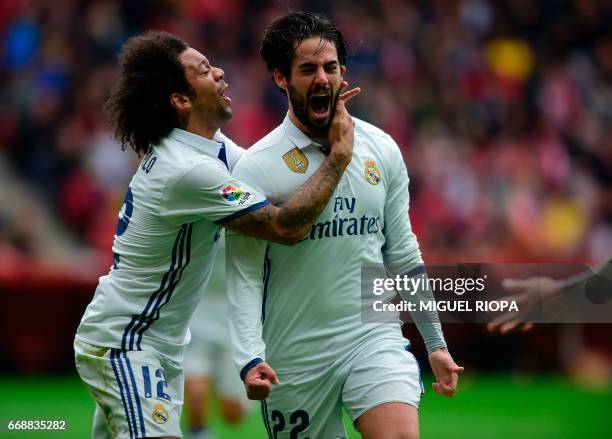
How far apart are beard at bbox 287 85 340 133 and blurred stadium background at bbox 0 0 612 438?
5722 millimetres

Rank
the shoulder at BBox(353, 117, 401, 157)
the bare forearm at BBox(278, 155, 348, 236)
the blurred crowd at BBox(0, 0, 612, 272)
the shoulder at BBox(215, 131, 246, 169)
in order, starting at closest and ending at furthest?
the bare forearm at BBox(278, 155, 348, 236) → the shoulder at BBox(353, 117, 401, 157) → the shoulder at BBox(215, 131, 246, 169) → the blurred crowd at BBox(0, 0, 612, 272)

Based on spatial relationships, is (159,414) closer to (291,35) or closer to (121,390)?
(121,390)

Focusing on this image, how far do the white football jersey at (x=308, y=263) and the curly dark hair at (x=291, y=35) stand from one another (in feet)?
1.15

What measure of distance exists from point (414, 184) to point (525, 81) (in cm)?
320

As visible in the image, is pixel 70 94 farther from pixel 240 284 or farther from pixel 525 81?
pixel 240 284

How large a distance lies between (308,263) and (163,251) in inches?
27.9

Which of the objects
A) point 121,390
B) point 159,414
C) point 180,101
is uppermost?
point 180,101

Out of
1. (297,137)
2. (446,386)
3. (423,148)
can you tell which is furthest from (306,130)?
(423,148)

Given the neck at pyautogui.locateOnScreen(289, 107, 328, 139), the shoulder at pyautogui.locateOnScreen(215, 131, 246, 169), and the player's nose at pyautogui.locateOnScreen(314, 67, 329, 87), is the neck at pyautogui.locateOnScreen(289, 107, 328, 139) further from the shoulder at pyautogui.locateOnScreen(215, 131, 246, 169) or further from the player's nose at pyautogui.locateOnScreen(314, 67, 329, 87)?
the shoulder at pyautogui.locateOnScreen(215, 131, 246, 169)

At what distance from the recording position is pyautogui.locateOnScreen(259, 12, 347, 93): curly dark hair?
5.95m

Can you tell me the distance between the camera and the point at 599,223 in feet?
50.6

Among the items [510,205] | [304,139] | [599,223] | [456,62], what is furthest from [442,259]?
[304,139]

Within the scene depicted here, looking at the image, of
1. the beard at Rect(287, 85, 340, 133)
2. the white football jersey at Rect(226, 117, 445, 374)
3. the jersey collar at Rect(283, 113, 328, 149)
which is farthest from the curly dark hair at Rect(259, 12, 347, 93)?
the white football jersey at Rect(226, 117, 445, 374)

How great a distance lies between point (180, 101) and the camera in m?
6.14
